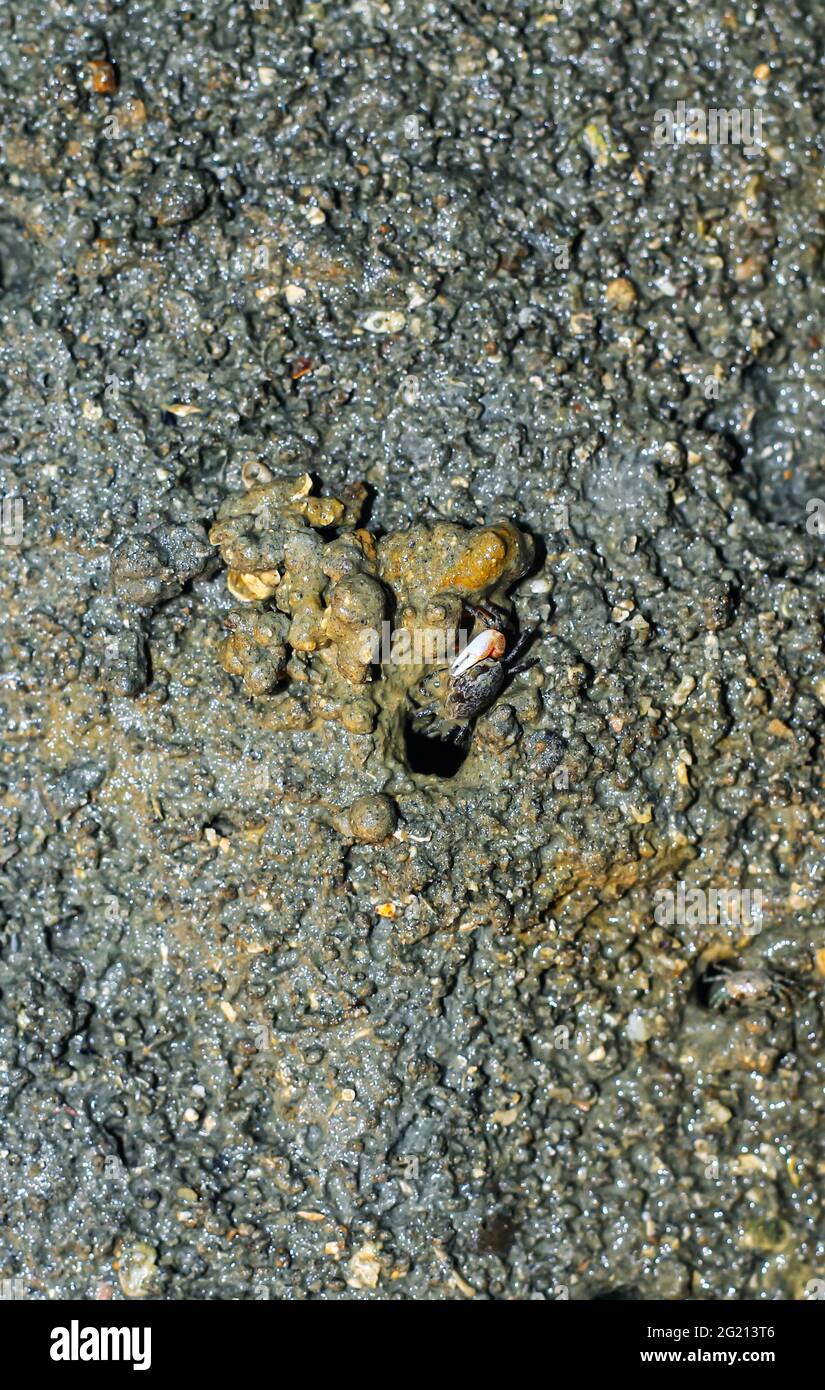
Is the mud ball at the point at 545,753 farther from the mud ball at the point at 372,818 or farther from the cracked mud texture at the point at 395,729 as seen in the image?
the mud ball at the point at 372,818

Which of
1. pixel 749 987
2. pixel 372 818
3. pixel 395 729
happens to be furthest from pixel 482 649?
pixel 749 987

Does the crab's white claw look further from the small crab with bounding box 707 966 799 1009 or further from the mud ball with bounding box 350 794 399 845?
the small crab with bounding box 707 966 799 1009

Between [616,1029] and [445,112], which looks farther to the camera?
[445,112]

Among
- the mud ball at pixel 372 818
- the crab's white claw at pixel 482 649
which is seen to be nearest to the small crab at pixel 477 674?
the crab's white claw at pixel 482 649

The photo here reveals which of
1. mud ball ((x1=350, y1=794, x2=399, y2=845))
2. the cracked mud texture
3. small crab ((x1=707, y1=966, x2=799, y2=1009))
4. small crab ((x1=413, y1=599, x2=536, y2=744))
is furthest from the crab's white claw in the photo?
small crab ((x1=707, y1=966, x2=799, y2=1009))

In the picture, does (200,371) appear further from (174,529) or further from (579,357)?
(579,357)
